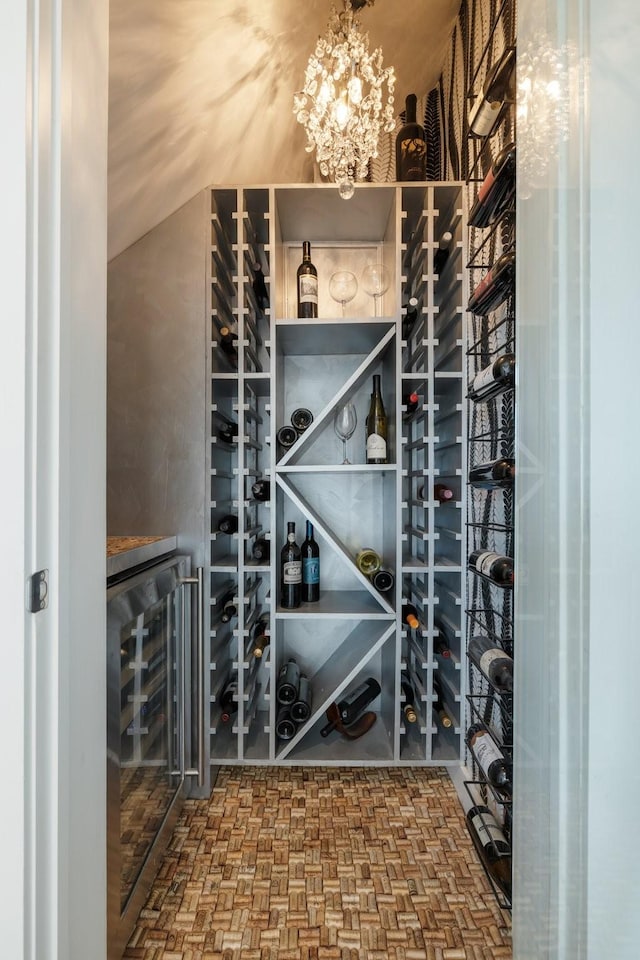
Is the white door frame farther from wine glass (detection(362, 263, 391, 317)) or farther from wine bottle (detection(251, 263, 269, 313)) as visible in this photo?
wine glass (detection(362, 263, 391, 317))

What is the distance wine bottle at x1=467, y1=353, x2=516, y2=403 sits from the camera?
3.22 feet

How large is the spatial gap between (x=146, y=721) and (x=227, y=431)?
90 centimetres

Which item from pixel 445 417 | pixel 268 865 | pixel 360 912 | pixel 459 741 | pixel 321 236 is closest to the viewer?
pixel 360 912

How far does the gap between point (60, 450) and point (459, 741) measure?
4.88 ft

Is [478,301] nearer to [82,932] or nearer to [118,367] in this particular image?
[118,367]

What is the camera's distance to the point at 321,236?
1914 mm

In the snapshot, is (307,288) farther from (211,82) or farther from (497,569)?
(497,569)

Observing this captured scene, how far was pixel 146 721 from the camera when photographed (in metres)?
1.11

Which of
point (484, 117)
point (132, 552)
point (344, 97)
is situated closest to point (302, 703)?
point (132, 552)

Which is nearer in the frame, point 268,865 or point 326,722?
point 268,865

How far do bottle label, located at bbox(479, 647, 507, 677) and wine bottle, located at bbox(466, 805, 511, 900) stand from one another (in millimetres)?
392

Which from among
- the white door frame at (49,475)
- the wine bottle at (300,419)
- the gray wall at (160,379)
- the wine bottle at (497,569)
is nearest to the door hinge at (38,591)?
the white door frame at (49,475)

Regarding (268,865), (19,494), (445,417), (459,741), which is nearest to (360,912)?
(268,865)

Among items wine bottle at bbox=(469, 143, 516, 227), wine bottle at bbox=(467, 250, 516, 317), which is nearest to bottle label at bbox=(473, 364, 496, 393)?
wine bottle at bbox=(467, 250, 516, 317)
